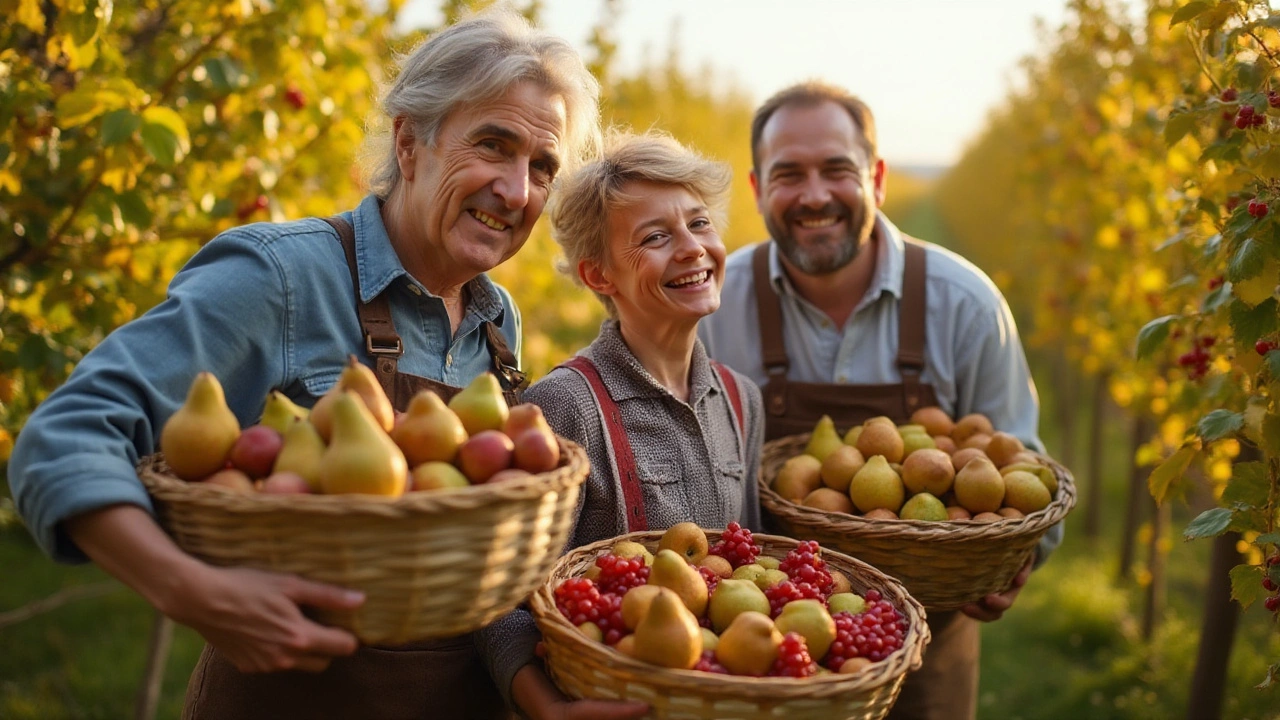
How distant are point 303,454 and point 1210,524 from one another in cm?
196

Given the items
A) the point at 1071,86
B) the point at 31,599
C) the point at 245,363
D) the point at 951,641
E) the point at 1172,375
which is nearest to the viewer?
the point at 245,363

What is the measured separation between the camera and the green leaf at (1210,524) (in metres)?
2.18

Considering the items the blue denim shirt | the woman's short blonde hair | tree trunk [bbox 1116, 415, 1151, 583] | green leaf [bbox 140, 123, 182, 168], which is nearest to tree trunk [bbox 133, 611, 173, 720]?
green leaf [bbox 140, 123, 182, 168]

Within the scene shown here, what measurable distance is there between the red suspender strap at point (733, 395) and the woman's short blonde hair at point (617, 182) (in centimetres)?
49

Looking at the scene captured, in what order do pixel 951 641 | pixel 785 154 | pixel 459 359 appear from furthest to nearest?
pixel 785 154, pixel 951 641, pixel 459 359

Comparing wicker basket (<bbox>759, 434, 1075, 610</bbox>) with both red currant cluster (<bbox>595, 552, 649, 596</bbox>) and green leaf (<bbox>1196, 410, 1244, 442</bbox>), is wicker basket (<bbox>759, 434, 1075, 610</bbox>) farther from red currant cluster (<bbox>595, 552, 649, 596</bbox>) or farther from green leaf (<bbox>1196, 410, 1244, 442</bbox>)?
red currant cluster (<bbox>595, 552, 649, 596</bbox>)

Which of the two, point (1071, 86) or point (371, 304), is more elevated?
point (1071, 86)

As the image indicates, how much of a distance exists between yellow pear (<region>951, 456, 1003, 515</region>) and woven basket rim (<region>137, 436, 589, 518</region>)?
1.52 metres

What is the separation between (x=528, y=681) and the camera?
223 cm

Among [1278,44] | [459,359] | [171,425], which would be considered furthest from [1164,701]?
[171,425]

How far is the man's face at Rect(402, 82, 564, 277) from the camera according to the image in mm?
2457

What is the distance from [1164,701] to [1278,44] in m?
3.93

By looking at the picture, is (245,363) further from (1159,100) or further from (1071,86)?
(1071,86)

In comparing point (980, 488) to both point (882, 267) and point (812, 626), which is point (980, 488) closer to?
point (812, 626)
